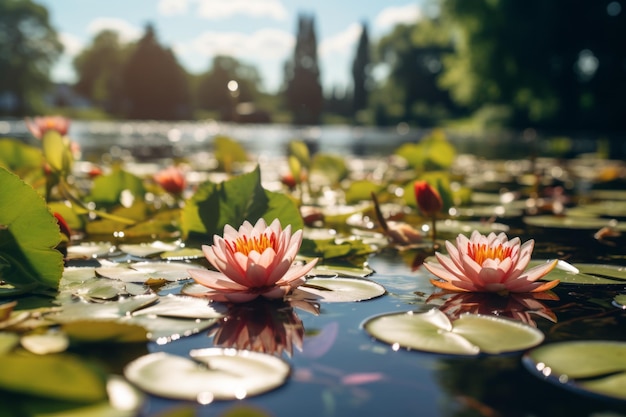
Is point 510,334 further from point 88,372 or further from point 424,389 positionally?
point 88,372

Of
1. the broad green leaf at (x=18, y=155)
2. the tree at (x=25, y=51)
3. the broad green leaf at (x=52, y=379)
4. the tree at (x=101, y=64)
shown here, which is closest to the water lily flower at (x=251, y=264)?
the broad green leaf at (x=52, y=379)

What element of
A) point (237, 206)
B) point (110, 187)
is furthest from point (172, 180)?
point (237, 206)

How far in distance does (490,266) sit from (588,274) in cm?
52

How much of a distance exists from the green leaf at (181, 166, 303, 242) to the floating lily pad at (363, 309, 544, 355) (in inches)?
24.4

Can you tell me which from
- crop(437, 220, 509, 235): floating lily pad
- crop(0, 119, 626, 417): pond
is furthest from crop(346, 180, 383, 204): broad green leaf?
crop(0, 119, 626, 417): pond

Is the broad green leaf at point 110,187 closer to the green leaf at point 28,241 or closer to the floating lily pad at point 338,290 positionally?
the green leaf at point 28,241

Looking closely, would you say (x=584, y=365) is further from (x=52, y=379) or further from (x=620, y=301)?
(x=52, y=379)

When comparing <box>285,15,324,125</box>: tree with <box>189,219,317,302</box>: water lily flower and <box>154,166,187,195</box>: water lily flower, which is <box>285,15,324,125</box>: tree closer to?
<box>154,166,187,195</box>: water lily flower

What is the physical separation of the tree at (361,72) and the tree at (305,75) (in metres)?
3.59

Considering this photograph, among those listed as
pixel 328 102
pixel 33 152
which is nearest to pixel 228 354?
pixel 33 152

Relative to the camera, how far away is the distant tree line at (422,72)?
19312 millimetres

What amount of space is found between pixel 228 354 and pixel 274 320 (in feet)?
0.87

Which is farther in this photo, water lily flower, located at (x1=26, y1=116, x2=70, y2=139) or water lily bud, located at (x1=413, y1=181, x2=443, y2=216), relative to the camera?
water lily flower, located at (x1=26, y1=116, x2=70, y2=139)

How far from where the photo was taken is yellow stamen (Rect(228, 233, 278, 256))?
1.36 metres
